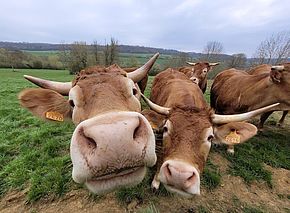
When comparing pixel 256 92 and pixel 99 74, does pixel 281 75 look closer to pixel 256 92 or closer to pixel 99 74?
pixel 256 92

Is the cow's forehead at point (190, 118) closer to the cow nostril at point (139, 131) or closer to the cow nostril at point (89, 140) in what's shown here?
the cow nostril at point (139, 131)

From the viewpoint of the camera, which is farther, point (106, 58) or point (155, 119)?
point (106, 58)

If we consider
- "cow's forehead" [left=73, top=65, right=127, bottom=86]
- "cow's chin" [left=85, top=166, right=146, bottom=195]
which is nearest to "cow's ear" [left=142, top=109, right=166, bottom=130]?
"cow's forehead" [left=73, top=65, right=127, bottom=86]

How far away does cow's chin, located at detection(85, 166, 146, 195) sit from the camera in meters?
1.83

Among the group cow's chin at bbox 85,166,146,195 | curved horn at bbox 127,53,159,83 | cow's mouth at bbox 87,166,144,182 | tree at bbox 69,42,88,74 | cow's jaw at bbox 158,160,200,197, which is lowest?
tree at bbox 69,42,88,74

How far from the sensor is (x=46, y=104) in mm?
3080

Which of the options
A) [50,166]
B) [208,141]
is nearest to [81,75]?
[208,141]

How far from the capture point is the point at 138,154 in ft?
5.66

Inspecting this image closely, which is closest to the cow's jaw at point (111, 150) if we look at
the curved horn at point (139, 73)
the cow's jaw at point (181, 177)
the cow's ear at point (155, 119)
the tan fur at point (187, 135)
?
the cow's jaw at point (181, 177)

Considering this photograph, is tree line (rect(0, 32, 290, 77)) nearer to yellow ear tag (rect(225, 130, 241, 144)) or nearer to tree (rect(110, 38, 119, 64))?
tree (rect(110, 38, 119, 64))

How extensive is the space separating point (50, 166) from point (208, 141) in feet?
9.38

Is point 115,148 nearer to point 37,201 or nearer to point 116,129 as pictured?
point 116,129

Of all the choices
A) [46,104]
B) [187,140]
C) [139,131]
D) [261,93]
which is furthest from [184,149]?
[261,93]

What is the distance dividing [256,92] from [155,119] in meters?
3.23
